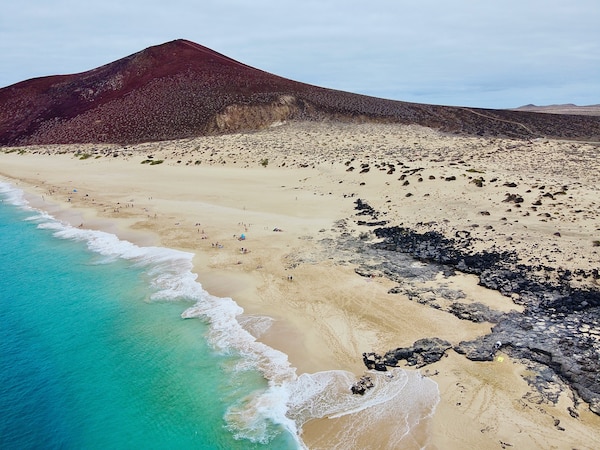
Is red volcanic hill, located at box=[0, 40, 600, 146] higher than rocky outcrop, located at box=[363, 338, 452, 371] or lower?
higher

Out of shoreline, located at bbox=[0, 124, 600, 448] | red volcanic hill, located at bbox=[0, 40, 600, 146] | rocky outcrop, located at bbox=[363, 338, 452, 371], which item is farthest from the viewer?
red volcanic hill, located at bbox=[0, 40, 600, 146]

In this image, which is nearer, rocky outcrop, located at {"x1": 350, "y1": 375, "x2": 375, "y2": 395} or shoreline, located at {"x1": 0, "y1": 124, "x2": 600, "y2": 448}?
shoreline, located at {"x1": 0, "y1": 124, "x2": 600, "y2": 448}

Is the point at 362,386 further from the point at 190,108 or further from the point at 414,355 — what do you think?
the point at 190,108

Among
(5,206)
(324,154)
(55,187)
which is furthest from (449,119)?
(5,206)

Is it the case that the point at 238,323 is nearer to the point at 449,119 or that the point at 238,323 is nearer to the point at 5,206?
the point at 5,206

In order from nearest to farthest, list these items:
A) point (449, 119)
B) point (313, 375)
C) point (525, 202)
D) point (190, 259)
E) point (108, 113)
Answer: point (313, 375) < point (190, 259) < point (525, 202) < point (449, 119) < point (108, 113)

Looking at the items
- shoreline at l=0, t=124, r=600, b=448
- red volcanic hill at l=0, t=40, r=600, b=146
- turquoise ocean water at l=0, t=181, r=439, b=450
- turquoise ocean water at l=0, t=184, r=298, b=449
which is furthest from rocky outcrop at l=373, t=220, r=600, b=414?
red volcanic hill at l=0, t=40, r=600, b=146

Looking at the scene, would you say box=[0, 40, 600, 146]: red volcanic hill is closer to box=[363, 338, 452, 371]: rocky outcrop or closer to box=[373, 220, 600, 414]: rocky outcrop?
box=[373, 220, 600, 414]: rocky outcrop
